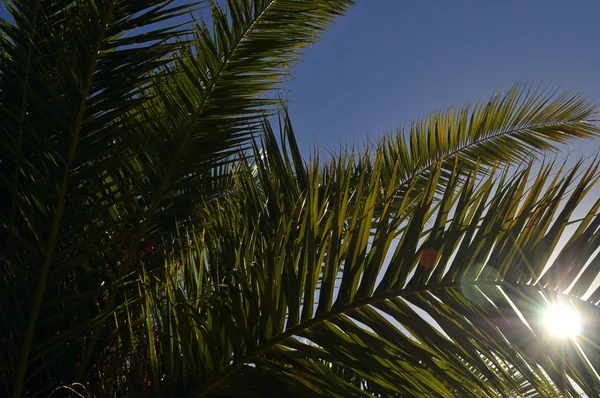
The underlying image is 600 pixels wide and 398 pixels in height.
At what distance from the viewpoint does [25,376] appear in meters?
2.10

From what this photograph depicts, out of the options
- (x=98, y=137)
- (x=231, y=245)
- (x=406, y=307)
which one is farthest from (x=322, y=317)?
(x=98, y=137)

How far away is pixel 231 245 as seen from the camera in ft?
6.29

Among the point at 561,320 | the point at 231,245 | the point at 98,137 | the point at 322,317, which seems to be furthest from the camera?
A: the point at 98,137

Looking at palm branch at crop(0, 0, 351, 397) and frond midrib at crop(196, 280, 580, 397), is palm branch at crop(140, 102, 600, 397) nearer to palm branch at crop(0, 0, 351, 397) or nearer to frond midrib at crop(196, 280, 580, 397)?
frond midrib at crop(196, 280, 580, 397)

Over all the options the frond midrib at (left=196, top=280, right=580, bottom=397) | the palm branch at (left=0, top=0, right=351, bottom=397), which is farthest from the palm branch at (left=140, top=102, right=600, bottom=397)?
the palm branch at (left=0, top=0, right=351, bottom=397)

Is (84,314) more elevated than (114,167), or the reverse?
(114,167)

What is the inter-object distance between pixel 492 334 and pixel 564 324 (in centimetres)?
16

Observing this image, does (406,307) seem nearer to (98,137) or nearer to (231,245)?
(231,245)

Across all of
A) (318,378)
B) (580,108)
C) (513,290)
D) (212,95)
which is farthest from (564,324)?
(580,108)

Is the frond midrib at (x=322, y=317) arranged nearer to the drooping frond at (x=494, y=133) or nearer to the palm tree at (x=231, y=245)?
the palm tree at (x=231, y=245)

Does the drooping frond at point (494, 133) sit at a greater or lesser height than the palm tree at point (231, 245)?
lesser

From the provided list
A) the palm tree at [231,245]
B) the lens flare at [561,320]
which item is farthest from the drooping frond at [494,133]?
the lens flare at [561,320]

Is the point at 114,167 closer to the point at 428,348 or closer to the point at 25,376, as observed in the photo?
the point at 25,376

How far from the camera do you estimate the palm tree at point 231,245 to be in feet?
4.74
